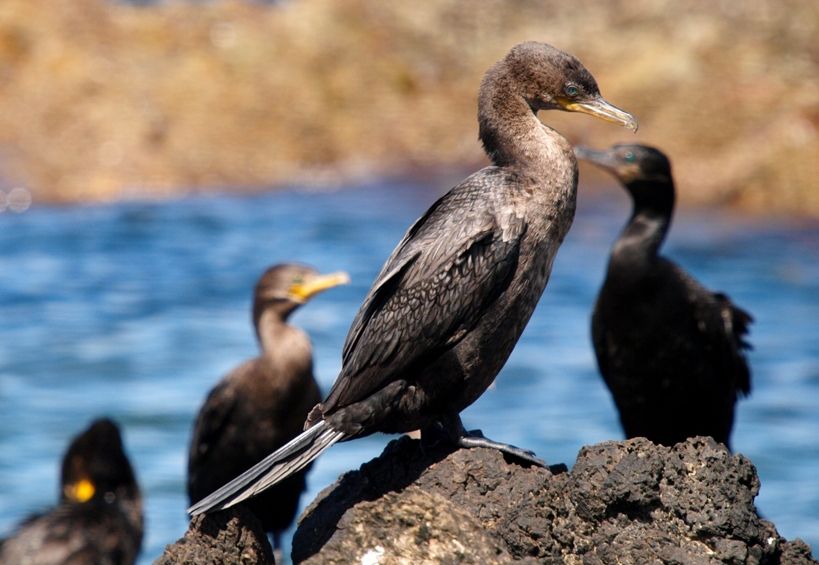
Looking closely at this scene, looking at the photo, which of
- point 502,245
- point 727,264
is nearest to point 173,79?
point 727,264

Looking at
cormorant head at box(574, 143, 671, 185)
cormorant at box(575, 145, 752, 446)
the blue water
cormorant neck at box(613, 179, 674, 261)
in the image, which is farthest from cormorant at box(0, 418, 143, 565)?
cormorant head at box(574, 143, 671, 185)

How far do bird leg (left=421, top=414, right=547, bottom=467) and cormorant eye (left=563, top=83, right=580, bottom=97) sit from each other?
119 centimetres

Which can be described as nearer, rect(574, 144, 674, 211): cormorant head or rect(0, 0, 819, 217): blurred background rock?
rect(574, 144, 674, 211): cormorant head

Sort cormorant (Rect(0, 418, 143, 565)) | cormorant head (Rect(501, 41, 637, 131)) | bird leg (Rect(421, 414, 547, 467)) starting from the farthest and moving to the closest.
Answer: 1. cormorant (Rect(0, 418, 143, 565))
2. cormorant head (Rect(501, 41, 637, 131))
3. bird leg (Rect(421, 414, 547, 467))

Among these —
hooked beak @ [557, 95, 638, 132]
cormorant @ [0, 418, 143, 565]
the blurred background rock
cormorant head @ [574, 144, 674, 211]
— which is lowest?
cormorant @ [0, 418, 143, 565]

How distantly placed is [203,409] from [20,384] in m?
6.33

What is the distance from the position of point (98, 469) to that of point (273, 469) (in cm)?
372

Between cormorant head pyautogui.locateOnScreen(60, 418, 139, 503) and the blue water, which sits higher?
the blue water

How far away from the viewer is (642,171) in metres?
7.65

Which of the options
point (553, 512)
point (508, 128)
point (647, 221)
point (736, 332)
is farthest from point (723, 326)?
point (553, 512)

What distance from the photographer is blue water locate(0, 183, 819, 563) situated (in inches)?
450

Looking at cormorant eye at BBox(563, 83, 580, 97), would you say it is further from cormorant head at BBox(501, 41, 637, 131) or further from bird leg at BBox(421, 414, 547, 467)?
bird leg at BBox(421, 414, 547, 467)

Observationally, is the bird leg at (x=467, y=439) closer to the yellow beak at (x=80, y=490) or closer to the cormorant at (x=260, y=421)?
the cormorant at (x=260, y=421)

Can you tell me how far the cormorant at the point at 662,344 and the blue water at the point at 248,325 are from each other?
9.14ft
